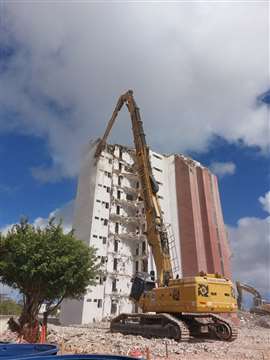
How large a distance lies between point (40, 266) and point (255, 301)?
45.0 meters

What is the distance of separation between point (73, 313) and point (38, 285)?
23282 millimetres

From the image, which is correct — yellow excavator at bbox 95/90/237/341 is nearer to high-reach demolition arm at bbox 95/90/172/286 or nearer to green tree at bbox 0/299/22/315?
high-reach demolition arm at bbox 95/90/172/286

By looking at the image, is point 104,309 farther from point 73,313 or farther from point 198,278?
point 198,278

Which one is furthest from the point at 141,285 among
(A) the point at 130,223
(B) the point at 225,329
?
(A) the point at 130,223

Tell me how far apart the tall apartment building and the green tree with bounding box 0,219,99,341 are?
19653 millimetres

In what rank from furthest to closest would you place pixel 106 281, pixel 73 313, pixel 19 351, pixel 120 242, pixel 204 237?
pixel 204 237 → pixel 120 242 → pixel 106 281 → pixel 73 313 → pixel 19 351

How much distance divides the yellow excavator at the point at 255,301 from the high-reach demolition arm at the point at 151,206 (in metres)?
36.9

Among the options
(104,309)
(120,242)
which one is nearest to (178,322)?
(104,309)

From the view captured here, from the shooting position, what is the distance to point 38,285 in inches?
869

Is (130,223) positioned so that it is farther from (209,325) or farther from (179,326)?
(179,326)

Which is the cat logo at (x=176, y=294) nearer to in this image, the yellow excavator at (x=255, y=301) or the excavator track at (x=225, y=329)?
the excavator track at (x=225, y=329)

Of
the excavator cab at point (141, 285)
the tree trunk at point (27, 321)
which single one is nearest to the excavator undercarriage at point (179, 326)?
the excavator cab at point (141, 285)

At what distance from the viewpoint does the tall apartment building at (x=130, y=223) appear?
45.7 m

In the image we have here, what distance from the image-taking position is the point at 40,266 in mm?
21172
